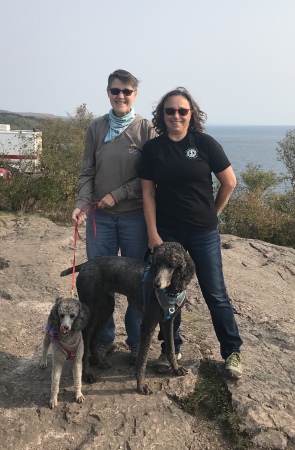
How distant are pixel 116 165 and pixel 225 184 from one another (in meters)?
0.98

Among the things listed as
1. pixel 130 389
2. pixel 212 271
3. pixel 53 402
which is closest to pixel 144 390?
pixel 130 389

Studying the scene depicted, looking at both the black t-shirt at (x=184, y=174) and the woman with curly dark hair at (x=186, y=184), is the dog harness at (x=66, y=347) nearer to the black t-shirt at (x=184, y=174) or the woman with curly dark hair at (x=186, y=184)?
the woman with curly dark hair at (x=186, y=184)

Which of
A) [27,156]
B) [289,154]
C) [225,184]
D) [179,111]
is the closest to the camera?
[179,111]

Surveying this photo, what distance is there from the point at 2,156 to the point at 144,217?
10.2m

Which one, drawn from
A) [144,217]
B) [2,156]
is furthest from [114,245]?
[2,156]

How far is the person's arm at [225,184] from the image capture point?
12.0ft

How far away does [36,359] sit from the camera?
4.29 metres

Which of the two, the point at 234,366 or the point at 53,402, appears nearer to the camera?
the point at 53,402

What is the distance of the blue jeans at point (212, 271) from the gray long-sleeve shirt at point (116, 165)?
0.42 metres

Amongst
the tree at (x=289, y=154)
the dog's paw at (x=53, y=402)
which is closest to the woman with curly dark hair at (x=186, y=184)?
the dog's paw at (x=53, y=402)

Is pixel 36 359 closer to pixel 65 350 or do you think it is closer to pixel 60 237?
pixel 65 350

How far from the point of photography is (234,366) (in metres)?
3.92

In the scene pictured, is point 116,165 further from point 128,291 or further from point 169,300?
point 169,300

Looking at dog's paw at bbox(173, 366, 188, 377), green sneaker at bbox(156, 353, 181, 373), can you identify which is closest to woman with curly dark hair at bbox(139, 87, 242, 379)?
dog's paw at bbox(173, 366, 188, 377)
